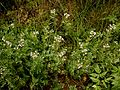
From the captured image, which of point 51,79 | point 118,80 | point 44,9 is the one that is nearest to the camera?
point 118,80

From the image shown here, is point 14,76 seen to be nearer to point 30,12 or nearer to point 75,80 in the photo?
point 75,80

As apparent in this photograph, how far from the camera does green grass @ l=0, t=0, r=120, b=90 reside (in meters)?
3.33

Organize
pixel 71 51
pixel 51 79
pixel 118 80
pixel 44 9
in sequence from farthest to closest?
1. pixel 44 9
2. pixel 71 51
3. pixel 51 79
4. pixel 118 80

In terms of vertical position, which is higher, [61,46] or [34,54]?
[61,46]

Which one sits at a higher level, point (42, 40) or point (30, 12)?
point (30, 12)

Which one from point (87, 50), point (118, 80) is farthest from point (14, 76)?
point (118, 80)

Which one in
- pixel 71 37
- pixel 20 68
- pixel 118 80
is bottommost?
pixel 118 80

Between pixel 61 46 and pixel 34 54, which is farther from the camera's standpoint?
pixel 61 46

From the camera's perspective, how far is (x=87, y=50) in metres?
3.56

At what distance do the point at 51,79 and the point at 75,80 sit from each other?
12.7 inches

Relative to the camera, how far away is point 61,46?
3.81 metres

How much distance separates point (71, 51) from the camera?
12.3ft

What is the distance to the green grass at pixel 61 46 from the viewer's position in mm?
3332

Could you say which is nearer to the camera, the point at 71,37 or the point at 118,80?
the point at 118,80
